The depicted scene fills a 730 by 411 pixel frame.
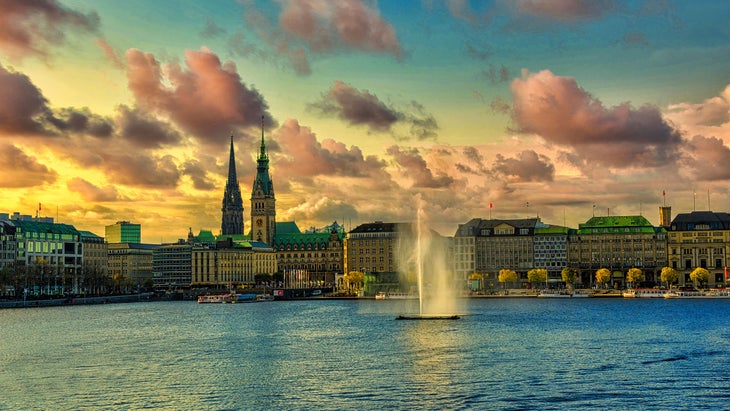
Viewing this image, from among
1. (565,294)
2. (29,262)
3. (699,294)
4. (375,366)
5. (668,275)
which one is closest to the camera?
(375,366)

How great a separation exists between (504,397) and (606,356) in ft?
68.0

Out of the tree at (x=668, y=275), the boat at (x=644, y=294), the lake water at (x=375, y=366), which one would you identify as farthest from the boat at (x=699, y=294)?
the lake water at (x=375, y=366)

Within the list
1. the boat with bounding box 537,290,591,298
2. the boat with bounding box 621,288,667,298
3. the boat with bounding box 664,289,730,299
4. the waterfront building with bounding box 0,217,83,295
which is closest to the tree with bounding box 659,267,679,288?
the boat with bounding box 621,288,667,298

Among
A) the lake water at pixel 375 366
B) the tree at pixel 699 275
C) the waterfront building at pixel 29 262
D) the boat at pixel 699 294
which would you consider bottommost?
the lake water at pixel 375 366

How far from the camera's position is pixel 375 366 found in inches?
2446

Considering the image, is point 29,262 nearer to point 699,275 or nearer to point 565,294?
point 565,294

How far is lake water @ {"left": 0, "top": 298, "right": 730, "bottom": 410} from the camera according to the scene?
160 ft

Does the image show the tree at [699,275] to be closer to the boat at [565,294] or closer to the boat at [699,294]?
the boat at [699,294]

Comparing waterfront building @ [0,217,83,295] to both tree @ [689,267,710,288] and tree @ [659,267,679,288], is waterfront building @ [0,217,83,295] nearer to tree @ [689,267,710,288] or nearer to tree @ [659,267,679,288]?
tree @ [659,267,679,288]

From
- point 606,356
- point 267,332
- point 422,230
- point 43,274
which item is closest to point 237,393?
point 606,356

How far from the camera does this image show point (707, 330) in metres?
90.2

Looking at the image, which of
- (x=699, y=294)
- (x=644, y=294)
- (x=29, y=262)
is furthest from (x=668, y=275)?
(x=29, y=262)

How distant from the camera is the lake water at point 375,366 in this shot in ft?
160

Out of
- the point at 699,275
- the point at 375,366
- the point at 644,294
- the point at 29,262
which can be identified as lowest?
the point at 375,366
